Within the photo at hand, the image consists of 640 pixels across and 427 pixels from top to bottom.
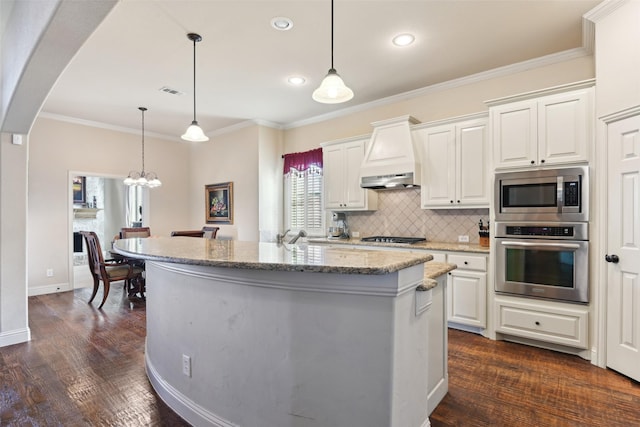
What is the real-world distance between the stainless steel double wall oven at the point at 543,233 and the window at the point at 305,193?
2761 mm

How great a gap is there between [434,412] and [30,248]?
617 cm

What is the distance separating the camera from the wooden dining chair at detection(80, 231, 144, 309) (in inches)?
177

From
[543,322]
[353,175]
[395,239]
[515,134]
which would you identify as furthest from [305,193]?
[543,322]

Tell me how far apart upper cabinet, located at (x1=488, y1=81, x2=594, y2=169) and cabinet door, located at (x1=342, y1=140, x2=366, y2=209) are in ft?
5.87

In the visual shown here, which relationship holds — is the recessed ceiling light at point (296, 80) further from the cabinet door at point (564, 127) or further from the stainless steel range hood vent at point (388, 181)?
the cabinet door at point (564, 127)

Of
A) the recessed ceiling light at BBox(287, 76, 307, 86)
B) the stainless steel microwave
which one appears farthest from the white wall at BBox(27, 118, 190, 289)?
the stainless steel microwave

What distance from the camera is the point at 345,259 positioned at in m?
1.49

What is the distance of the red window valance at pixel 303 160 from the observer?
5.36 metres

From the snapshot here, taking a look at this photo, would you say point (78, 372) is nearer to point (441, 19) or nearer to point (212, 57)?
point (212, 57)

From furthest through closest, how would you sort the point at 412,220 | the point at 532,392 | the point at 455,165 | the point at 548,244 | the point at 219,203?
the point at 219,203 < the point at 412,220 < the point at 455,165 < the point at 548,244 < the point at 532,392

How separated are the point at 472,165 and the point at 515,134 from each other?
0.57m

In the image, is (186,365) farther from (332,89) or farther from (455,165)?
(455,165)

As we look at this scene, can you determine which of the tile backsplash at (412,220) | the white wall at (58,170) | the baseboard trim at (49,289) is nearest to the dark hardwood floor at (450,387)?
the tile backsplash at (412,220)

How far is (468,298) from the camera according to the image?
136 inches
